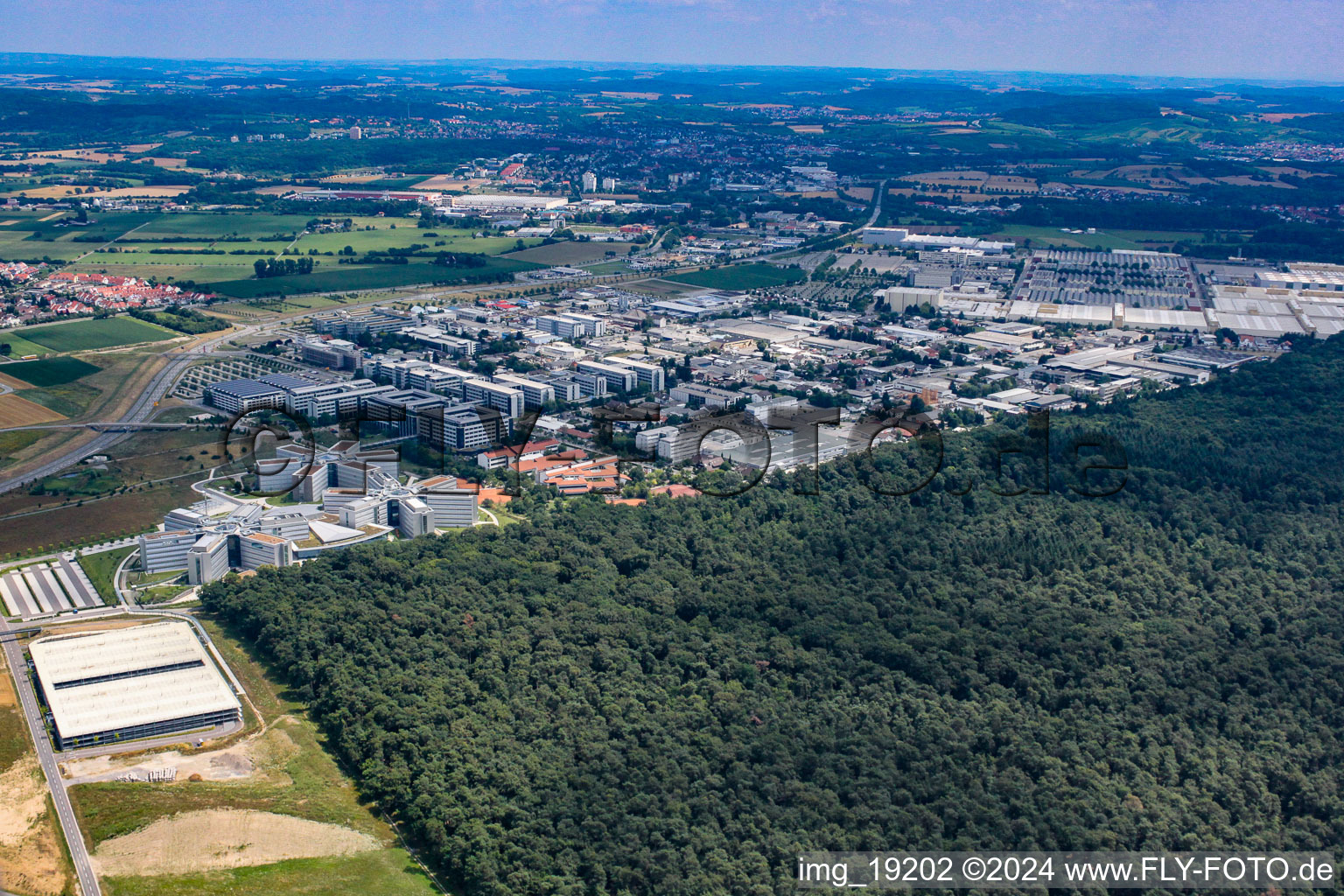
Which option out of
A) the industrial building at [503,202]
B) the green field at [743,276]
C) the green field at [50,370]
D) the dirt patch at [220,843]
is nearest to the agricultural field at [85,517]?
the green field at [50,370]

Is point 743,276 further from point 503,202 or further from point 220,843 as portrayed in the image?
point 220,843

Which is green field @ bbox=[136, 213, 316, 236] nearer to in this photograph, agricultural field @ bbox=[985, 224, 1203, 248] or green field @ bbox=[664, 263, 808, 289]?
green field @ bbox=[664, 263, 808, 289]

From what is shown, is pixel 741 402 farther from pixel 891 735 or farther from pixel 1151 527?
pixel 891 735

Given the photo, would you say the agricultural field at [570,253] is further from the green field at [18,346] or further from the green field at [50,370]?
the green field at [50,370]

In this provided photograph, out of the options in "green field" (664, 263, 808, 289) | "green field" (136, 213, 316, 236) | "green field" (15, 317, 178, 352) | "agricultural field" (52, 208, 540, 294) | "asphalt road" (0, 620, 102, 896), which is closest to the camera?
"asphalt road" (0, 620, 102, 896)

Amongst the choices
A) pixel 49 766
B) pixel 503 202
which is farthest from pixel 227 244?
pixel 49 766

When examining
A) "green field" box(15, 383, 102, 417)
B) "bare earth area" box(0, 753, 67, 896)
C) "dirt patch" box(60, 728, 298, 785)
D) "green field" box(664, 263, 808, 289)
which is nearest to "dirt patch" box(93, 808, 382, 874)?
"bare earth area" box(0, 753, 67, 896)

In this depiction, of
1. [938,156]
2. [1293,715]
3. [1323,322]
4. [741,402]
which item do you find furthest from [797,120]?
[1293,715]
